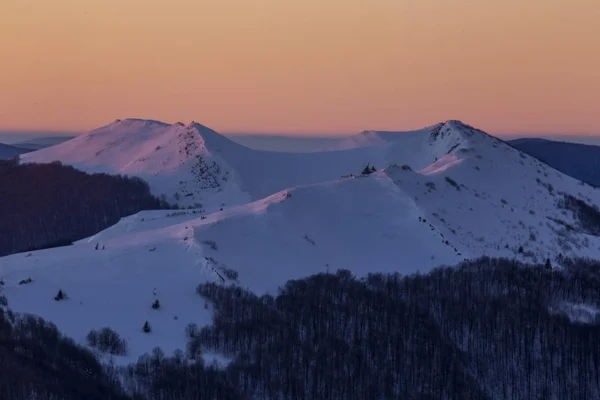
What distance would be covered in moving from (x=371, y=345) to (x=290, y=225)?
2296 centimetres

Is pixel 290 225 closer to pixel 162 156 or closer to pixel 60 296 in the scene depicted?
pixel 60 296

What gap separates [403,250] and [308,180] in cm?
6494

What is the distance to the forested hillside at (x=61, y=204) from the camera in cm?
12812

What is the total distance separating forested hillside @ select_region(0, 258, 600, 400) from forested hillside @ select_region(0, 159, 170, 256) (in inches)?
2682

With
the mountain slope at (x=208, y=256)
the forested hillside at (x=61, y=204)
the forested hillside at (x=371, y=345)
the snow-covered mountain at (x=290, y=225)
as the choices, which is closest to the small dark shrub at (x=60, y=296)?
the mountain slope at (x=208, y=256)

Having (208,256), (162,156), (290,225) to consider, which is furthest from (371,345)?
(162,156)

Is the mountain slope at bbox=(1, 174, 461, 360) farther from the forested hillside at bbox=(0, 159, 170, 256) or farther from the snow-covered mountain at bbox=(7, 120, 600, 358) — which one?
the forested hillside at bbox=(0, 159, 170, 256)

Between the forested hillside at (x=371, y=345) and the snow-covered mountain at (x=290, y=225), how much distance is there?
2.64 metres

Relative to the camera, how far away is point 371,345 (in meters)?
60.6

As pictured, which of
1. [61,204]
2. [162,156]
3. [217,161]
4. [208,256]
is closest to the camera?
[208,256]

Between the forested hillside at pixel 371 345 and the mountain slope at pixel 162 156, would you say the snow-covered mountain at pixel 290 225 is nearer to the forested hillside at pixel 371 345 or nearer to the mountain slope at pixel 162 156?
the mountain slope at pixel 162 156

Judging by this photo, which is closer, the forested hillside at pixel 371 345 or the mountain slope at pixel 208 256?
the forested hillside at pixel 371 345

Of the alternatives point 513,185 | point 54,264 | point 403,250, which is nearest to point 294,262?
point 403,250

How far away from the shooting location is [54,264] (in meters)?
66.6
